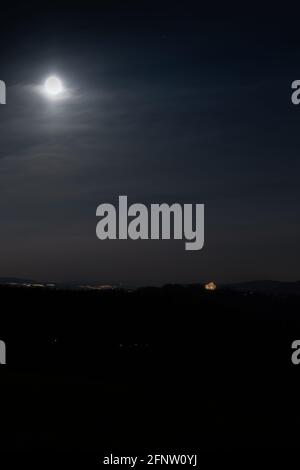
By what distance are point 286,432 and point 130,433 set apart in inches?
132

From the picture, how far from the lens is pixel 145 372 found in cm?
2439

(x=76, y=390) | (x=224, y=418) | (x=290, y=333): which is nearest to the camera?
(x=224, y=418)

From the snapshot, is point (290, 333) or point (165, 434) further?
point (290, 333)

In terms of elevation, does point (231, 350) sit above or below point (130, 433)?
above

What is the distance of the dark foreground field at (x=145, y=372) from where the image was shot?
1295 cm

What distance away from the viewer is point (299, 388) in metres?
22.2

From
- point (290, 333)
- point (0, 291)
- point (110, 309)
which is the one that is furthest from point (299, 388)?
point (0, 291)

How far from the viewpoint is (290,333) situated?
3700 centimetres

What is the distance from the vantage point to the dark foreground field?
12.9 metres

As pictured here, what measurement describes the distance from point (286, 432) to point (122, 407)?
373cm
